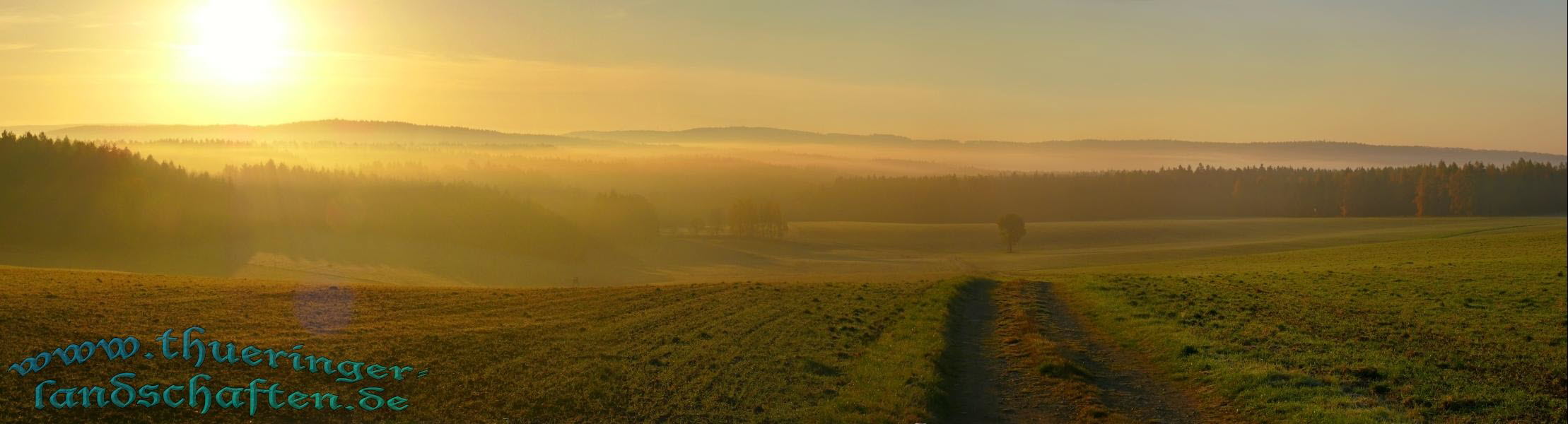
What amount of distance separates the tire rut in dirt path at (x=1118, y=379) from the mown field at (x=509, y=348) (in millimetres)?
2996

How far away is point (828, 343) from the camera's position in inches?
826

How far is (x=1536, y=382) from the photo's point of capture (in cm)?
1706

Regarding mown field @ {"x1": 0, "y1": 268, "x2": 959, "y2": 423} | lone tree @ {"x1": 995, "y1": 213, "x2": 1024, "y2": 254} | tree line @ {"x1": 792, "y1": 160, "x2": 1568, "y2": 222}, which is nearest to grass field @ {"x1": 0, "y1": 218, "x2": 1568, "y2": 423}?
mown field @ {"x1": 0, "y1": 268, "x2": 959, "y2": 423}

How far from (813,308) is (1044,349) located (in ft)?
32.4

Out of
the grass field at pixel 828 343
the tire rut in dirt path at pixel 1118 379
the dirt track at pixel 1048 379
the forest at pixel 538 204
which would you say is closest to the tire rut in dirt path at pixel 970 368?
the dirt track at pixel 1048 379

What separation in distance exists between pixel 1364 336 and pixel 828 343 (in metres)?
13.1

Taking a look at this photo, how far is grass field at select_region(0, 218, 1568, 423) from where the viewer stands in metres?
13.9

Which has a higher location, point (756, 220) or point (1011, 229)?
point (1011, 229)

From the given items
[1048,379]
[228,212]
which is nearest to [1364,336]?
[1048,379]

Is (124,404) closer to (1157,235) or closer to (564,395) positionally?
(564,395)

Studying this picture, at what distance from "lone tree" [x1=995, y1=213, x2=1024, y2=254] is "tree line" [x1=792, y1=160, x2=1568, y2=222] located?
2227 inches

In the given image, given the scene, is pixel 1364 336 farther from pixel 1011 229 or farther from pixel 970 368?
pixel 1011 229

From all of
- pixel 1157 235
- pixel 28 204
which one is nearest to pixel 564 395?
pixel 28 204

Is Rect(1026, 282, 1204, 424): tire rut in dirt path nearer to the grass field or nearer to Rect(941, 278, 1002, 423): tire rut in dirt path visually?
the grass field
